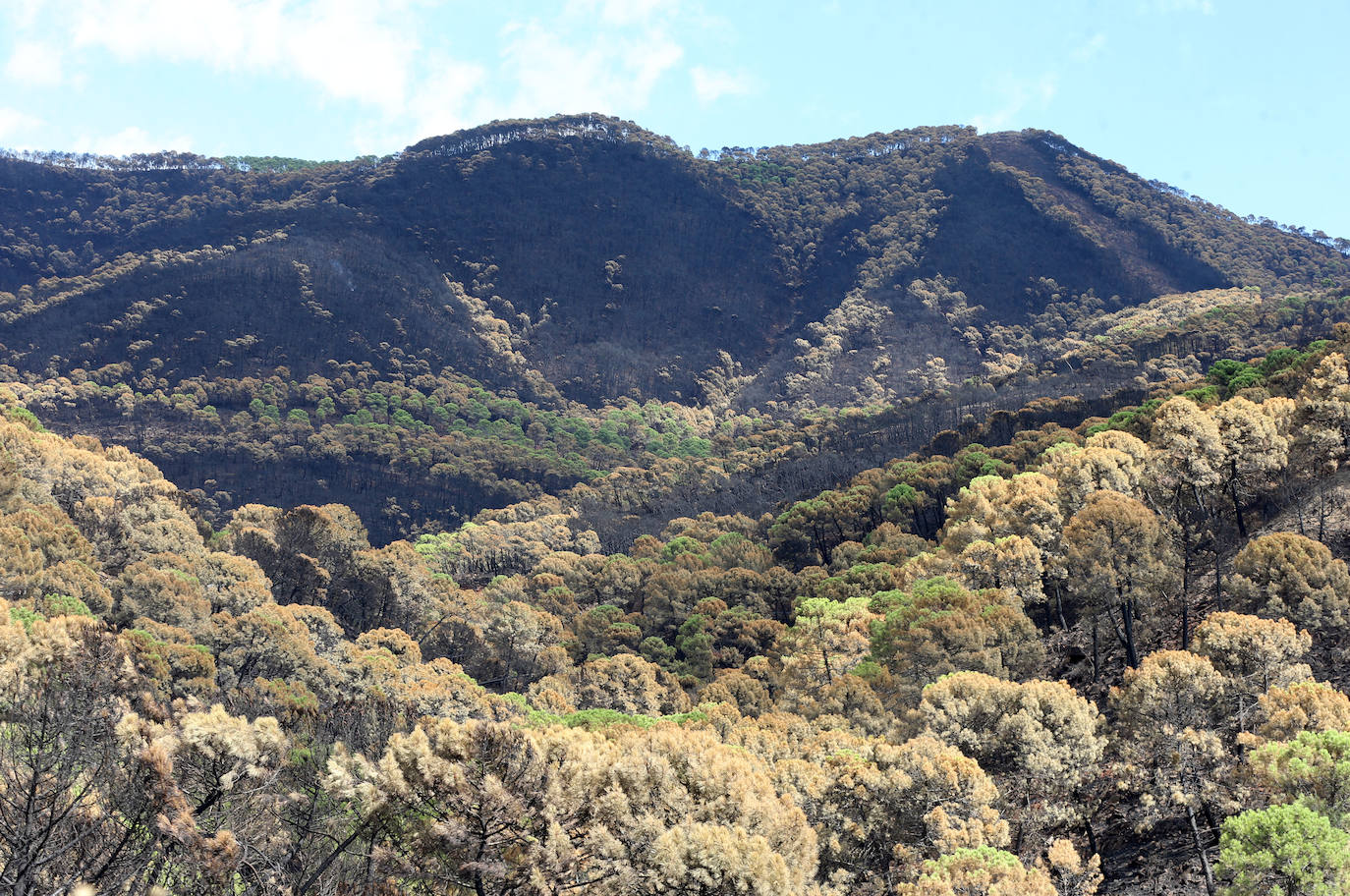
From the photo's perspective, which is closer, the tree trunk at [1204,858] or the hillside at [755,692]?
the hillside at [755,692]

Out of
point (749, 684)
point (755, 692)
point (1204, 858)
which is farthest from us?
point (749, 684)

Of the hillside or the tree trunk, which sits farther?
the tree trunk

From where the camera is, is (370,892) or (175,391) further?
(175,391)

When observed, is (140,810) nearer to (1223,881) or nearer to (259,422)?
(1223,881)

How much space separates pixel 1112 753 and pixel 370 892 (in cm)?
2978

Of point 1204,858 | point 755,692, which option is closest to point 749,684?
point 755,692

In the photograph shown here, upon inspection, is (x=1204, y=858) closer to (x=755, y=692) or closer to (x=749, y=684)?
(x=755, y=692)

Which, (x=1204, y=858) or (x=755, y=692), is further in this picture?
(x=755, y=692)

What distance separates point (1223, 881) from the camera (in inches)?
1309

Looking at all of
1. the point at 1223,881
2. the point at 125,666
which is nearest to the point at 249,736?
the point at 125,666

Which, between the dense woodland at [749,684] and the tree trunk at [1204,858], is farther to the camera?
the tree trunk at [1204,858]

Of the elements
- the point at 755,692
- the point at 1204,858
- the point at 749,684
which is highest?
the point at 1204,858

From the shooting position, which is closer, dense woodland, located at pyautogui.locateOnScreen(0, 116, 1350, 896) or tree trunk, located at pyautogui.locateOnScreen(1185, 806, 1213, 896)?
dense woodland, located at pyautogui.locateOnScreen(0, 116, 1350, 896)

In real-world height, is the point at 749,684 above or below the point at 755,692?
above
